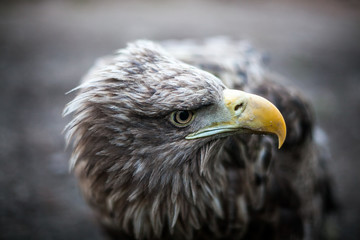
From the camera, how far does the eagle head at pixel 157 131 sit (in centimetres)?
187

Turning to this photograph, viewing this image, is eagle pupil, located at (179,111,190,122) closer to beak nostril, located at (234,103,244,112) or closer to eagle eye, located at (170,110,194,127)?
eagle eye, located at (170,110,194,127)

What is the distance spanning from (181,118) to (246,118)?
0.38 meters

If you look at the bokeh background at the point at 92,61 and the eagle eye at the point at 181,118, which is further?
the bokeh background at the point at 92,61

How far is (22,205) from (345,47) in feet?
24.8

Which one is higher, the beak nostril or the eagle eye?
the beak nostril

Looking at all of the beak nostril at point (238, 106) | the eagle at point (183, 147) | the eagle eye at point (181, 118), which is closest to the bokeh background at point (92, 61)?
the eagle at point (183, 147)

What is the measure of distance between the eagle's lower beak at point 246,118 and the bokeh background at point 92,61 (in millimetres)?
2439

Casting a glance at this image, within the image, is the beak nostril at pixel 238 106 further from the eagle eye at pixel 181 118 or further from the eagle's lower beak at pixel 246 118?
the eagle eye at pixel 181 118

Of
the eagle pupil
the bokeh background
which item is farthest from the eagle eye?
the bokeh background

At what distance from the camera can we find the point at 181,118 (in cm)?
191

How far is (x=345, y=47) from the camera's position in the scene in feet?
25.4

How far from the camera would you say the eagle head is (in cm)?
187

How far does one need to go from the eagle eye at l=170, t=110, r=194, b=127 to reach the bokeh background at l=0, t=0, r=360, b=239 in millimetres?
2349

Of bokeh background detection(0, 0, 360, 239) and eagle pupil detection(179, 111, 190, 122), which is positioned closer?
eagle pupil detection(179, 111, 190, 122)
